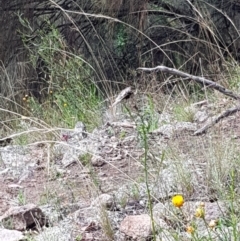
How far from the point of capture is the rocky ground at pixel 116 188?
173 cm

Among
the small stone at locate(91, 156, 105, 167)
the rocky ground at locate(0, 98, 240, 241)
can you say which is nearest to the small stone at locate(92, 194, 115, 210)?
the rocky ground at locate(0, 98, 240, 241)

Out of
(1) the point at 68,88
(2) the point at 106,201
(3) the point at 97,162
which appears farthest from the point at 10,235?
(1) the point at 68,88

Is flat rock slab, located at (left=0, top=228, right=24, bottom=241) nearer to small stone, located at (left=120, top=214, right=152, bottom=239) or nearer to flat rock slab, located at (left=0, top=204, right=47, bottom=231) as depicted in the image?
flat rock slab, located at (left=0, top=204, right=47, bottom=231)

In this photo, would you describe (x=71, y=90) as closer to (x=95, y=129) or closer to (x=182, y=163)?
(x=95, y=129)

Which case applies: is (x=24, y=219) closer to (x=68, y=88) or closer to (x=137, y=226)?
(x=137, y=226)

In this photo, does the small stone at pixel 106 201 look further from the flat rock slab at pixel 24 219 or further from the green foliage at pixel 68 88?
the green foliage at pixel 68 88

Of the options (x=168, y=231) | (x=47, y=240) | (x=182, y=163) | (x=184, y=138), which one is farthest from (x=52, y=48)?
(x=168, y=231)

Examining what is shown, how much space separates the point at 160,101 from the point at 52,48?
68cm

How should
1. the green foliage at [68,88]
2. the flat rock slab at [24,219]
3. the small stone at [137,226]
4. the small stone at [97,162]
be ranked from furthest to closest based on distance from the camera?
the green foliage at [68,88], the small stone at [97,162], the flat rock slab at [24,219], the small stone at [137,226]

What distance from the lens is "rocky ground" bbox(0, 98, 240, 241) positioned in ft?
5.69

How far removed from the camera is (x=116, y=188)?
2215 mm

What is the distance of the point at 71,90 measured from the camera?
11.9 feet

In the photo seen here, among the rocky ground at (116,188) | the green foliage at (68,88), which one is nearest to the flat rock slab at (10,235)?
the rocky ground at (116,188)

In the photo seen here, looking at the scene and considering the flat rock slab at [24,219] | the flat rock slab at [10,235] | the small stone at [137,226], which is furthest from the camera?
the flat rock slab at [24,219]
